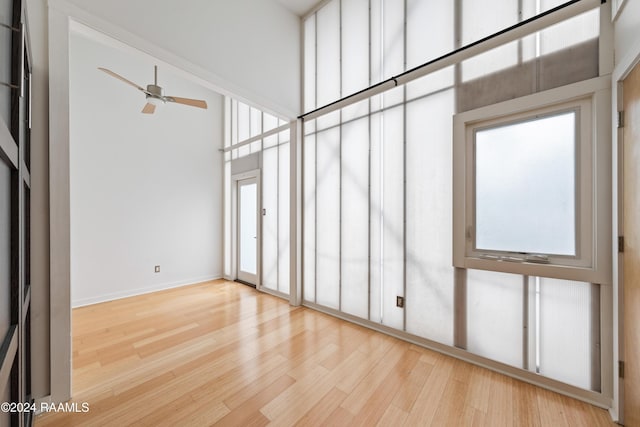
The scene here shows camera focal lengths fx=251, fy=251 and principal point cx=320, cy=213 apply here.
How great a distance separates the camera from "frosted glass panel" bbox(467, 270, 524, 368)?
202 cm

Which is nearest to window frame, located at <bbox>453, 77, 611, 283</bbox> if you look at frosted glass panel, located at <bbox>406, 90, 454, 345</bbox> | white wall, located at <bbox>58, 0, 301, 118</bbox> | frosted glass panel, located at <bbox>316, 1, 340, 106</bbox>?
frosted glass panel, located at <bbox>406, 90, 454, 345</bbox>

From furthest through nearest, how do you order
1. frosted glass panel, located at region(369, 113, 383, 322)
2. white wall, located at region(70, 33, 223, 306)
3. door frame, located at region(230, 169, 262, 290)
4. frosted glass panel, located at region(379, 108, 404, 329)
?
door frame, located at region(230, 169, 262, 290) < white wall, located at region(70, 33, 223, 306) < frosted glass panel, located at region(369, 113, 383, 322) < frosted glass panel, located at region(379, 108, 404, 329)

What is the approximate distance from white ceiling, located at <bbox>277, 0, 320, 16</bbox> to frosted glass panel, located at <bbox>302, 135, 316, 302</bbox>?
1806 millimetres

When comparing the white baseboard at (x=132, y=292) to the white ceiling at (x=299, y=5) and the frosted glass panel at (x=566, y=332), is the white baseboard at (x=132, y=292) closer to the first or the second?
the white ceiling at (x=299, y=5)

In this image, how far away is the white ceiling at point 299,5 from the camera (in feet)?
11.3

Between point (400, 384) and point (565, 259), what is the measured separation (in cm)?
154

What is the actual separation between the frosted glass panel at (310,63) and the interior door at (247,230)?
184cm

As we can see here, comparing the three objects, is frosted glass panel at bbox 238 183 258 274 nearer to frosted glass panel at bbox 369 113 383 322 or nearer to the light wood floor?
the light wood floor

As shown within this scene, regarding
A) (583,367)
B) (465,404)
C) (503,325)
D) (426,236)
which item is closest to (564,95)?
(426,236)

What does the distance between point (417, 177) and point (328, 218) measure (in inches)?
50.6

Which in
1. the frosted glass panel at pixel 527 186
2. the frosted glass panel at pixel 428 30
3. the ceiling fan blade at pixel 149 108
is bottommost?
the frosted glass panel at pixel 527 186

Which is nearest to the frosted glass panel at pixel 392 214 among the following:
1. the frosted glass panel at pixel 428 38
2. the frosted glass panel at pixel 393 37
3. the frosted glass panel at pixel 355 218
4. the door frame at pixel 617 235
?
the frosted glass panel at pixel 355 218

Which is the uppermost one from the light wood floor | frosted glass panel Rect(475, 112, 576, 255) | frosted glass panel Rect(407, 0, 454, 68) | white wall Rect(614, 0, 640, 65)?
frosted glass panel Rect(407, 0, 454, 68)

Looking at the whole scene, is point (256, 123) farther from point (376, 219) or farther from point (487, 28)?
point (487, 28)
